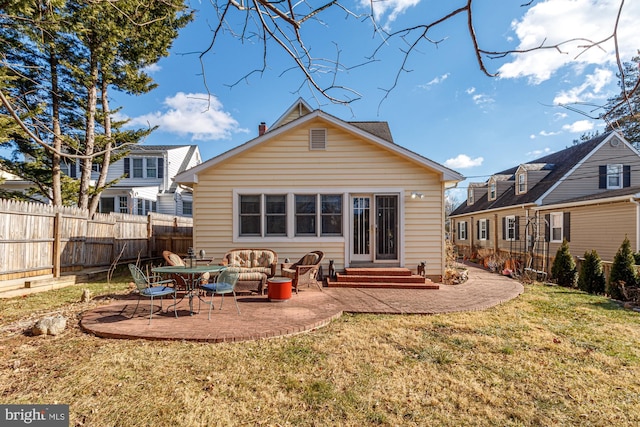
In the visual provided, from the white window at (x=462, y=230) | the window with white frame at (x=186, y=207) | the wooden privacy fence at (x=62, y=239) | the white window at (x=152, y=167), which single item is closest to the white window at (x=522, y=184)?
the white window at (x=462, y=230)

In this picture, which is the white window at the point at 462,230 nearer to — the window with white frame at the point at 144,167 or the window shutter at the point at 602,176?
the window shutter at the point at 602,176

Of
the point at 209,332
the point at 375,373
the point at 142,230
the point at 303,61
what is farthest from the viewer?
the point at 142,230

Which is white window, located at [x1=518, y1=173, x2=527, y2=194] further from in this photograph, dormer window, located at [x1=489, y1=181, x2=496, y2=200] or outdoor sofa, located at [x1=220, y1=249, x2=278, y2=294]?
outdoor sofa, located at [x1=220, y1=249, x2=278, y2=294]

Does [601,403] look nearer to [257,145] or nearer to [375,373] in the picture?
[375,373]

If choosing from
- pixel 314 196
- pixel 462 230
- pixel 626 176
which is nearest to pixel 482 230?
pixel 462 230

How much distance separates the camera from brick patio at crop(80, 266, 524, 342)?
4812 mm

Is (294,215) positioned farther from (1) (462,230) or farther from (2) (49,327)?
(1) (462,230)

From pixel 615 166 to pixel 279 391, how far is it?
19417 millimetres

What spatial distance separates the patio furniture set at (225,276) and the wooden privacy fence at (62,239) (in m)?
3.29

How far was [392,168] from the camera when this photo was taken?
9.30 metres

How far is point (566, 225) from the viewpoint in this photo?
14094 mm

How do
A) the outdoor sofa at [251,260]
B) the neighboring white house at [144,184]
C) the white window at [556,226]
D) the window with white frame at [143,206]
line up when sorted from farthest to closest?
the window with white frame at [143,206] → the neighboring white house at [144,184] → the white window at [556,226] → the outdoor sofa at [251,260]

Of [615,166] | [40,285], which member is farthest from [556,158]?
[40,285]

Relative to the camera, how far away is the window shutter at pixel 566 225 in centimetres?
1394
